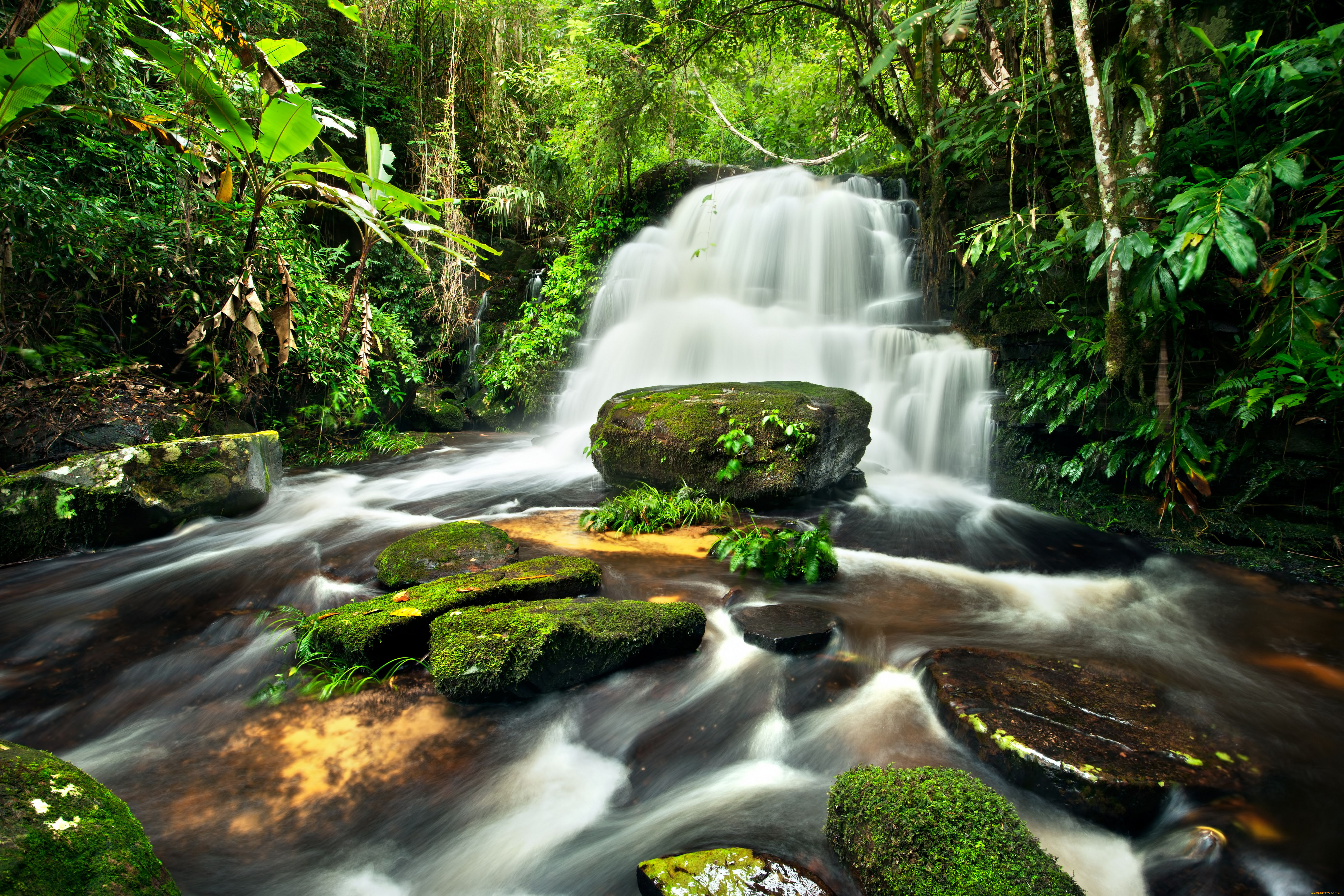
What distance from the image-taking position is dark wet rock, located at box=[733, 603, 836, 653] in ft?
9.52

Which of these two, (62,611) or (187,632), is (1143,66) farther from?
(62,611)

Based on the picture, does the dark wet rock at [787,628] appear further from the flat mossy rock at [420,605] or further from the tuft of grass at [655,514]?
the tuft of grass at [655,514]

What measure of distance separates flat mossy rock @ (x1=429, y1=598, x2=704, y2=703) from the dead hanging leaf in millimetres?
3845

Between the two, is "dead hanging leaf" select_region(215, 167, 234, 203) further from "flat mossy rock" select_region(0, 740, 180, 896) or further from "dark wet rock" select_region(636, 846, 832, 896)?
"dark wet rock" select_region(636, 846, 832, 896)

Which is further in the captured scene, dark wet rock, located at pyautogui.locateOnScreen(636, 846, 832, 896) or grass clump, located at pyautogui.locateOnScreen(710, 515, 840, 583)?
grass clump, located at pyautogui.locateOnScreen(710, 515, 840, 583)

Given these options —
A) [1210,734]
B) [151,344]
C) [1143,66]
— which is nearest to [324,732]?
[1210,734]

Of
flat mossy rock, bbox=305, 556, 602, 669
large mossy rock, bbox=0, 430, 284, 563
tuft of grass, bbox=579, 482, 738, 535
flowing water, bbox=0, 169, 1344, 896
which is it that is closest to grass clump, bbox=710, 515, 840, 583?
flowing water, bbox=0, 169, 1344, 896

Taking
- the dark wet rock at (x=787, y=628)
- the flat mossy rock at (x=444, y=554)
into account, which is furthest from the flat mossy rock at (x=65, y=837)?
the dark wet rock at (x=787, y=628)

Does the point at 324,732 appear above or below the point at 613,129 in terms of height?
below

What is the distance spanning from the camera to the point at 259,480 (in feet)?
16.4

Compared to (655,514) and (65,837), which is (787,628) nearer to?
(655,514)

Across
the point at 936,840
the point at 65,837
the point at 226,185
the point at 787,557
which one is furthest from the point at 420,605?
the point at 226,185

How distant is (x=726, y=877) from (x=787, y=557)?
7.61 feet

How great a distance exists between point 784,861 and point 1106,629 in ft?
8.63
